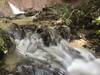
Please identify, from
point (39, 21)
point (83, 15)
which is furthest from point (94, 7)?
point (39, 21)

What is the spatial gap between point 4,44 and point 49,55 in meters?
1.18

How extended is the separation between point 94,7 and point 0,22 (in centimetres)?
316

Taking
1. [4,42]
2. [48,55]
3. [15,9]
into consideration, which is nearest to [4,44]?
[4,42]

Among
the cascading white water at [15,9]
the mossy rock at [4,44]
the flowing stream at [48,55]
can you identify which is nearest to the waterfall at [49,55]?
the flowing stream at [48,55]

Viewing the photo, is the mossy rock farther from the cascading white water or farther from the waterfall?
the cascading white water

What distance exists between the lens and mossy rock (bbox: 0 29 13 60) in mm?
6672

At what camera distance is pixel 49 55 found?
7211 mm

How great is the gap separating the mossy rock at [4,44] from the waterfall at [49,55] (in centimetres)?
34

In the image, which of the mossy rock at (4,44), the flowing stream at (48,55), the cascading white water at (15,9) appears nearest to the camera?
the flowing stream at (48,55)

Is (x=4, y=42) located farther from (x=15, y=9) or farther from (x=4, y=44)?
(x=15, y=9)

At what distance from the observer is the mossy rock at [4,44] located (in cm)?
667

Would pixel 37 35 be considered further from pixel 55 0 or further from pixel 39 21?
pixel 55 0

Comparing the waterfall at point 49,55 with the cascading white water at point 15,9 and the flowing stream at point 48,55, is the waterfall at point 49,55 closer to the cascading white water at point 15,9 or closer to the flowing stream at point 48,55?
the flowing stream at point 48,55

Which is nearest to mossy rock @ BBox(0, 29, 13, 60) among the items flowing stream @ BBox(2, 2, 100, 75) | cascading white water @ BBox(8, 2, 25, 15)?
flowing stream @ BBox(2, 2, 100, 75)
